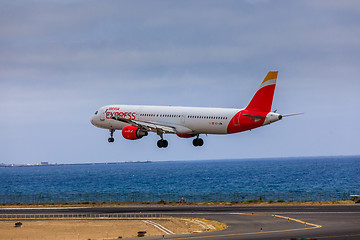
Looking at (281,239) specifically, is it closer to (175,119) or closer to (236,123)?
(236,123)

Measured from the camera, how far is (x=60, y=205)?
394 ft

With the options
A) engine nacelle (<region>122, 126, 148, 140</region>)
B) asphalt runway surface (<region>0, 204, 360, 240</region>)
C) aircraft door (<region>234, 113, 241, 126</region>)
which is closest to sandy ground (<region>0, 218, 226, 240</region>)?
asphalt runway surface (<region>0, 204, 360, 240</region>)

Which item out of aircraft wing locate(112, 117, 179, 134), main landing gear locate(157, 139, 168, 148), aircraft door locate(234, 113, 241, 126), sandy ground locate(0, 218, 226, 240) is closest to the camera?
sandy ground locate(0, 218, 226, 240)

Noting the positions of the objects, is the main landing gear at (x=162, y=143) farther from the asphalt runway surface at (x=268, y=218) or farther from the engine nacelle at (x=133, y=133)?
the asphalt runway surface at (x=268, y=218)

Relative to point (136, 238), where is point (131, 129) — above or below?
above

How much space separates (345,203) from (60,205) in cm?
5610

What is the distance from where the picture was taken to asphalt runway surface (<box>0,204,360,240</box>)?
64.6m

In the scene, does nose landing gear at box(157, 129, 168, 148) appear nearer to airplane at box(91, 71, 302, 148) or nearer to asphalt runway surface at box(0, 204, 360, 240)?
airplane at box(91, 71, 302, 148)

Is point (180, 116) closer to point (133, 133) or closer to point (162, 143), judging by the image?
point (162, 143)

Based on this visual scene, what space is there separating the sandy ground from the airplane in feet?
36.9

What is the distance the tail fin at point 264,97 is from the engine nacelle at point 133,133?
607 inches

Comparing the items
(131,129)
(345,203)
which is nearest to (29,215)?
(131,129)

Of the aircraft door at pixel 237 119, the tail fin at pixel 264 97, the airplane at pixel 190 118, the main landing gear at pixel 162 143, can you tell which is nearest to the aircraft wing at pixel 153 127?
the airplane at pixel 190 118

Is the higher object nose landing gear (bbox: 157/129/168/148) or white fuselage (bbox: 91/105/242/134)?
white fuselage (bbox: 91/105/242/134)
